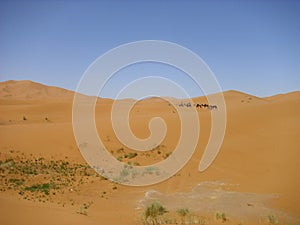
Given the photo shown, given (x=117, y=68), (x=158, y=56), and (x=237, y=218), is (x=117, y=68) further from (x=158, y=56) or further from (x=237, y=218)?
(x=237, y=218)

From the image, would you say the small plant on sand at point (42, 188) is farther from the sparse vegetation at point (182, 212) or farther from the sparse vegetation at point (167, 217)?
the sparse vegetation at point (182, 212)

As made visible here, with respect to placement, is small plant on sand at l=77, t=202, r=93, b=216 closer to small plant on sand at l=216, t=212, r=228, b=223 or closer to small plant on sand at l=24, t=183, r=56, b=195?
small plant on sand at l=24, t=183, r=56, b=195

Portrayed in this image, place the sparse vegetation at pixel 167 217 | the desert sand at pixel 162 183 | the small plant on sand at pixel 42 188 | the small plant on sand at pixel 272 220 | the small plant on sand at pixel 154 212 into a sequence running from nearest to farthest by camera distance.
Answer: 1. the sparse vegetation at pixel 167 217
2. the small plant on sand at pixel 272 220
3. the small plant on sand at pixel 154 212
4. the desert sand at pixel 162 183
5. the small plant on sand at pixel 42 188

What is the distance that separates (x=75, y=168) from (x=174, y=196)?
591 cm

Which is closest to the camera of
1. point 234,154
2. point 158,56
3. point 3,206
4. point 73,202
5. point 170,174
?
point 3,206

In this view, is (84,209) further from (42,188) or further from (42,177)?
(42,177)

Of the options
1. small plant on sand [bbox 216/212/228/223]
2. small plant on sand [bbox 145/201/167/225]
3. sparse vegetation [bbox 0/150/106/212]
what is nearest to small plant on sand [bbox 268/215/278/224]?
small plant on sand [bbox 216/212/228/223]

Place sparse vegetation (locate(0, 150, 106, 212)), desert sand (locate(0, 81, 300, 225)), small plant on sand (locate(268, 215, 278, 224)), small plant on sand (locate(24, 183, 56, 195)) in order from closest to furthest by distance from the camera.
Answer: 1. small plant on sand (locate(268, 215, 278, 224))
2. desert sand (locate(0, 81, 300, 225))
3. sparse vegetation (locate(0, 150, 106, 212))
4. small plant on sand (locate(24, 183, 56, 195))

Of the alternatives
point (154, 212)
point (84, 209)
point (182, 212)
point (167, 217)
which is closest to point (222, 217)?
point (182, 212)

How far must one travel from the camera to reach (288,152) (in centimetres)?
1480

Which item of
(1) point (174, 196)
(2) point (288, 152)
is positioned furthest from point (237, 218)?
(2) point (288, 152)

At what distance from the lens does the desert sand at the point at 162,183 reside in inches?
305

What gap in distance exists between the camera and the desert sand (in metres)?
7.75

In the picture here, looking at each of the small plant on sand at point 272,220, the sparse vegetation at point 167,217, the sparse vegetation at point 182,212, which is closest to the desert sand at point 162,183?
the small plant on sand at point 272,220
